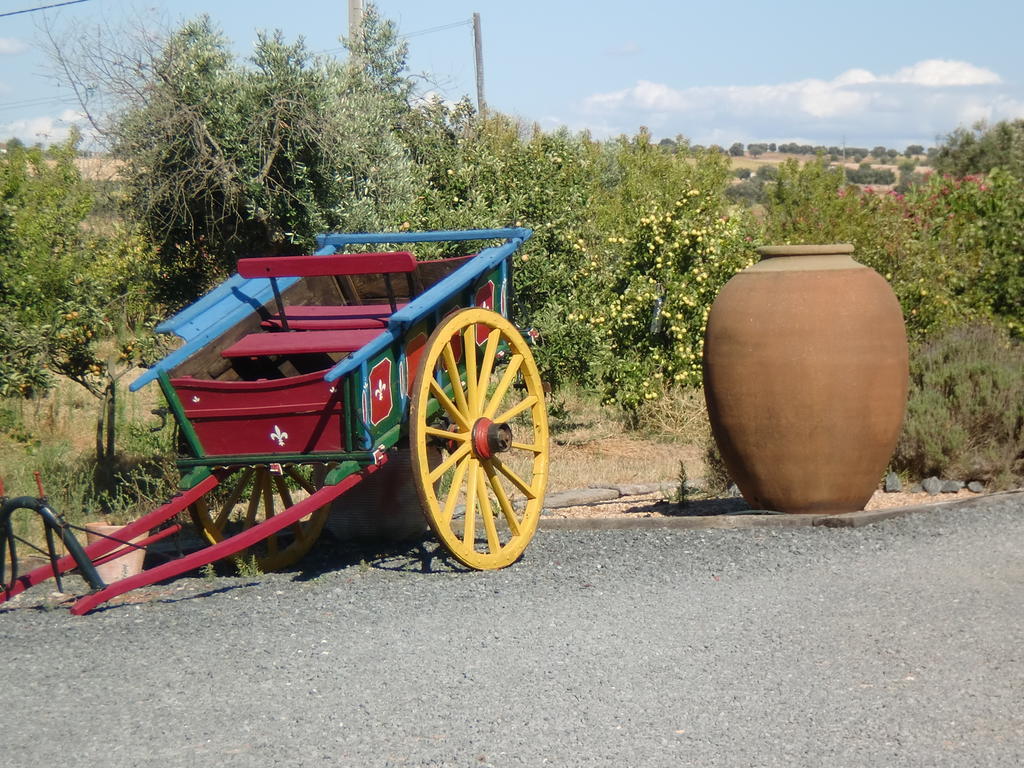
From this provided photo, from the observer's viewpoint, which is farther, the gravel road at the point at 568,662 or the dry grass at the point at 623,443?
the dry grass at the point at 623,443

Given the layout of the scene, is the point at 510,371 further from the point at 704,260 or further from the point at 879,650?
the point at 704,260

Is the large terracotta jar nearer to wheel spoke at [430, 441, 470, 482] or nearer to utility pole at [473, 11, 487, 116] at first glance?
wheel spoke at [430, 441, 470, 482]

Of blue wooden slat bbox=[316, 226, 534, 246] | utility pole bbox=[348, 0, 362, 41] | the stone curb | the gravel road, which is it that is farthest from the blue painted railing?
utility pole bbox=[348, 0, 362, 41]

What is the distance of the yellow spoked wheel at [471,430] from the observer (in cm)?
535

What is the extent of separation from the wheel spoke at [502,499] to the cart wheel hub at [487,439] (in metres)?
0.16

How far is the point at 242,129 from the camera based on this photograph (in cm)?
954

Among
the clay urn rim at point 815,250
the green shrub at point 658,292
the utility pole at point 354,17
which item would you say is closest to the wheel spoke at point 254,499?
the clay urn rim at point 815,250

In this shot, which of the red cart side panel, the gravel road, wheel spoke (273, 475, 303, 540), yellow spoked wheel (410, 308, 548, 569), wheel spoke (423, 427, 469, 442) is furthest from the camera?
wheel spoke (273, 475, 303, 540)

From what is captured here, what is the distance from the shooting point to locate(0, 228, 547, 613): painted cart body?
17.1ft

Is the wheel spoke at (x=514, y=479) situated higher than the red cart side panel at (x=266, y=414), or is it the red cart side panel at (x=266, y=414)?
the red cart side panel at (x=266, y=414)

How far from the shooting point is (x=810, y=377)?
20.5 feet

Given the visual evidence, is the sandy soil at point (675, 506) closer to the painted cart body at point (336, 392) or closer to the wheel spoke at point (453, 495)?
the painted cart body at point (336, 392)

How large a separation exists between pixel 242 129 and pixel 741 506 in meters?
4.98

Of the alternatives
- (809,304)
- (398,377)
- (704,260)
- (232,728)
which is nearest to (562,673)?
(232,728)
